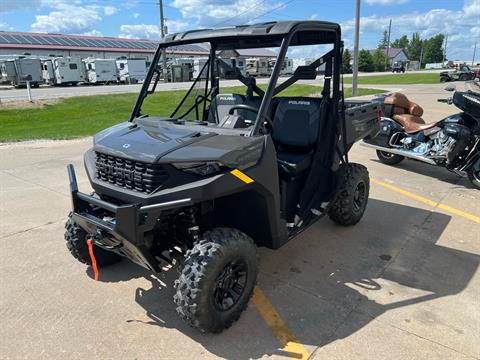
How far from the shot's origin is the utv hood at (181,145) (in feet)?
8.43

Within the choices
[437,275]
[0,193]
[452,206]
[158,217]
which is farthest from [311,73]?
[0,193]

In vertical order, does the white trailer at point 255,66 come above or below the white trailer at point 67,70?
above

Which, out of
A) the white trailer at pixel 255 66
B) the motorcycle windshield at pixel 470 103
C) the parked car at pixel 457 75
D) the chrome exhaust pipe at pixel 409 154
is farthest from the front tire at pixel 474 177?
the parked car at pixel 457 75

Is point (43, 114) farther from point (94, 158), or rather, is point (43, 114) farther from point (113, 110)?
point (94, 158)

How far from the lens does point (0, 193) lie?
5.59m

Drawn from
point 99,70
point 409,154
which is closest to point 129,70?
point 99,70

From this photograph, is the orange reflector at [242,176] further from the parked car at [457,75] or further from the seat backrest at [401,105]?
the parked car at [457,75]

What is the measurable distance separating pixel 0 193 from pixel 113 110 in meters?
10.3

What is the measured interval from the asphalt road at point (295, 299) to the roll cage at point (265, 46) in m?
1.21

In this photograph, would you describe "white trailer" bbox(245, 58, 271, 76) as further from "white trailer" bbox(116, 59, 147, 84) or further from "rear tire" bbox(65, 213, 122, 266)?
"white trailer" bbox(116, 59, 147, 84)

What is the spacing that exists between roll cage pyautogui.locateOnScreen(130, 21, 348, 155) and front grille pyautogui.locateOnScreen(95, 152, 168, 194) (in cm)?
74

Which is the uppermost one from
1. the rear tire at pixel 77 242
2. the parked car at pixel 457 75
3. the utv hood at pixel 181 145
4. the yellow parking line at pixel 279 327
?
the utv hood at pixel 181 145

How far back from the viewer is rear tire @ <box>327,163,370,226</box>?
4.20 metres

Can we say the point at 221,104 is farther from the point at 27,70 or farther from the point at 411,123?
the point at 27,70
